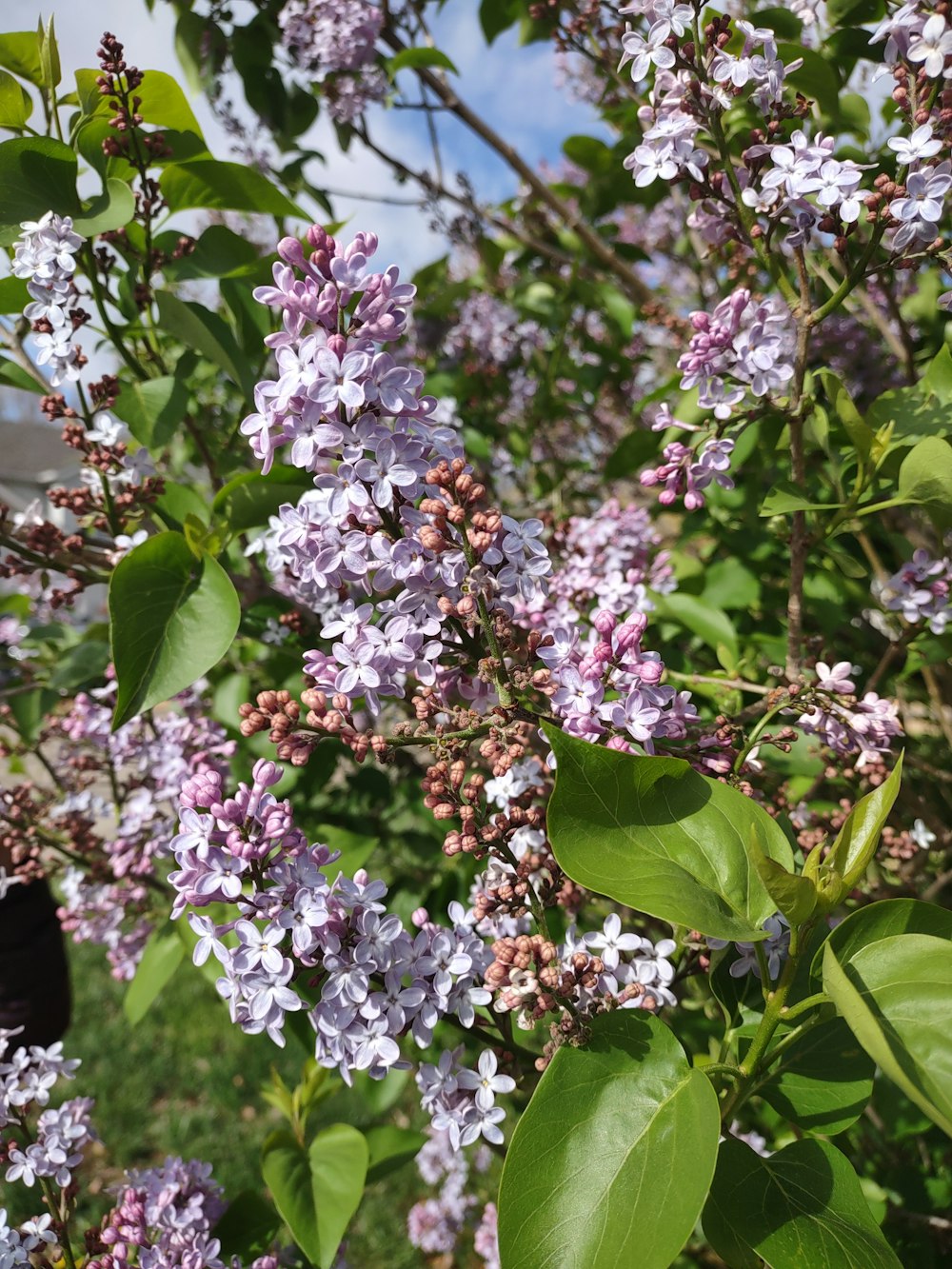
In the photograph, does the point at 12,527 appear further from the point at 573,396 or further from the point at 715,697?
the point at 573,396

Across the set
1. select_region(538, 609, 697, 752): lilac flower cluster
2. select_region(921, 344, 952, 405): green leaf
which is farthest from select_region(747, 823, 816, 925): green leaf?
select_region(921, 344, 952, 405): green leaf

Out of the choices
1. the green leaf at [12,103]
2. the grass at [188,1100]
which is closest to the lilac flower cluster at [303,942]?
the green leaf at [12,103]

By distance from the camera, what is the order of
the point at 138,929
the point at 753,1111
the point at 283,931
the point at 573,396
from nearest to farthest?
the point at 283,931
the point at 138,929
the point at 753,1111
the point at 573,396

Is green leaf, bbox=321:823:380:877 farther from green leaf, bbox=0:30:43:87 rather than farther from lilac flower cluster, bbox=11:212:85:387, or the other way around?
green leaf, bbox=0:30:43:87

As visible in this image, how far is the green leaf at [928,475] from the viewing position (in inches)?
47.8

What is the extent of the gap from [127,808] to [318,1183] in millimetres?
867

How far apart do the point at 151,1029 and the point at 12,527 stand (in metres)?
3.39

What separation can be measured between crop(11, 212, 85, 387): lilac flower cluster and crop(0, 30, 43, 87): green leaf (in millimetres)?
369

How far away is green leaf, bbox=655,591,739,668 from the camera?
1.86m

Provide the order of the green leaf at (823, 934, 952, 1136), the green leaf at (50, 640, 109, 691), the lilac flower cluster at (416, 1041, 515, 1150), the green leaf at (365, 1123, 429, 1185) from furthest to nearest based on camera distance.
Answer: the green leaf at (50, 640, 109, 691) < the green leaf at (365, 1123, 429, 1185) < the lilac flower cluster at (416, 1041, 515, 1150) < the green leaf at (823, 934, 952, 1136)

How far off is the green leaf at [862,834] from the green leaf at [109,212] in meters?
1.33

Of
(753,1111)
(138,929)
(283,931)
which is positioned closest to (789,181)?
(283,931)

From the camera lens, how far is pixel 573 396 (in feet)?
10.9

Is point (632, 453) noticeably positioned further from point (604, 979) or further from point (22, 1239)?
point (22, 1239)
